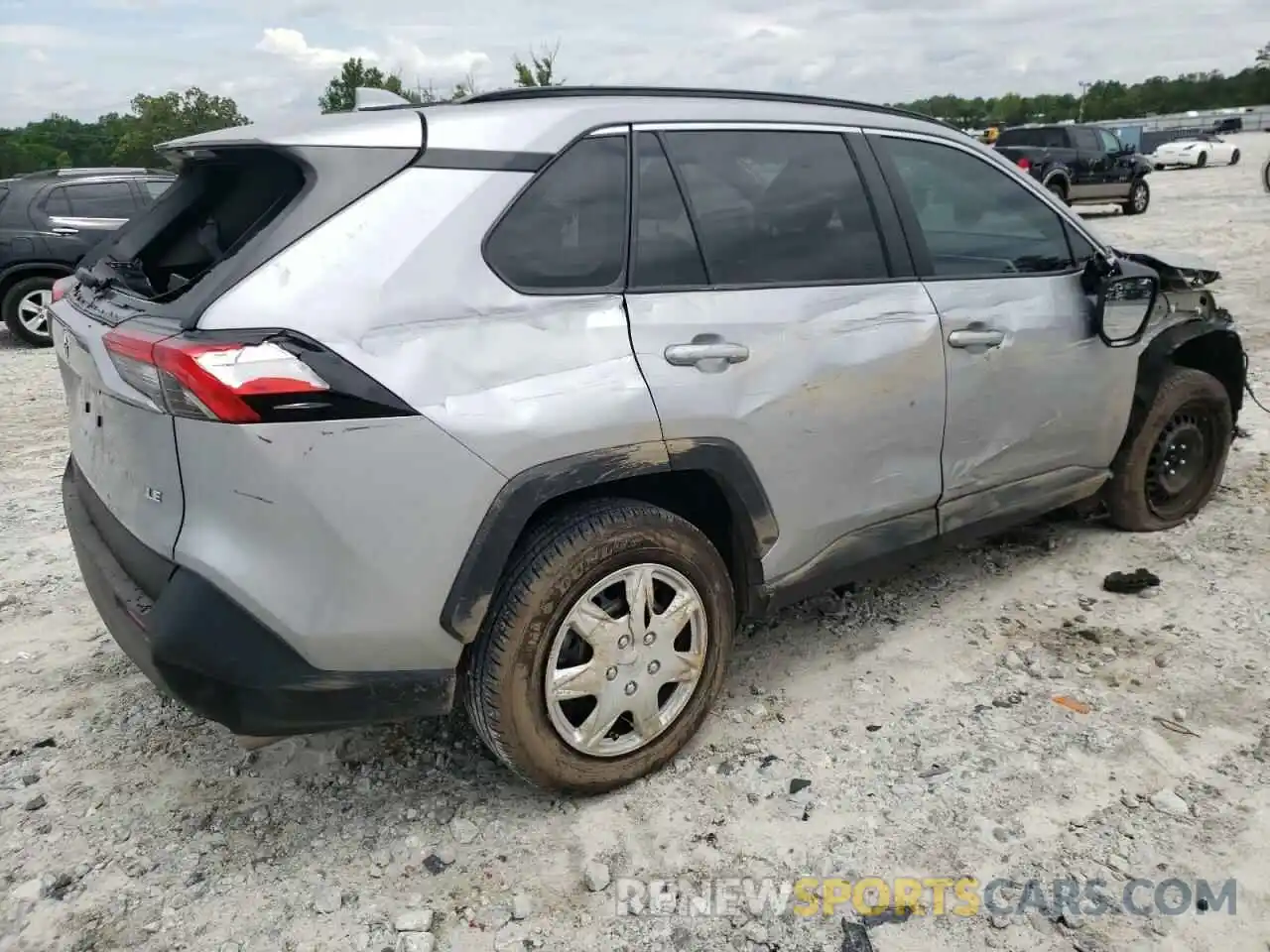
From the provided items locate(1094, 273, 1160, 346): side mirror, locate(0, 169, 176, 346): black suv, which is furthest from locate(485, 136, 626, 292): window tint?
locate(0, 169, 176, 346): black suv

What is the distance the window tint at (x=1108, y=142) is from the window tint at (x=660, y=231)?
65.1ft

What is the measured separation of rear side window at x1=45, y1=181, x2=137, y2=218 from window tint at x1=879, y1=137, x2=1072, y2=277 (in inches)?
363

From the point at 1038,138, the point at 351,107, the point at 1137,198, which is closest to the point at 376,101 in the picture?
the point at 351,107

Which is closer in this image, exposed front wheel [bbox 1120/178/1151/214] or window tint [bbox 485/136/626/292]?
window tint [bbox 485/136/626/292]

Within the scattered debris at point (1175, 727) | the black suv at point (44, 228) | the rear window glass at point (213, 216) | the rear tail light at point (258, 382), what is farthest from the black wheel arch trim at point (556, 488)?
the black suv at point (44, 228)

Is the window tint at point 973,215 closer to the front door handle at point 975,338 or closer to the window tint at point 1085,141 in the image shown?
the front door handle at point 975,338

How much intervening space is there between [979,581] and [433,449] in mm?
2607

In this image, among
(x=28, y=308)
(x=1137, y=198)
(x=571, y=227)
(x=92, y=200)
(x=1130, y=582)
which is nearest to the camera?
(x=571, y=227)

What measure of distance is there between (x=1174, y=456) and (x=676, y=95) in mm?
2837

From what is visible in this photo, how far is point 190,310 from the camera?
6.98ft

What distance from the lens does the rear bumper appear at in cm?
214

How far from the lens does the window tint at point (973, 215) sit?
3.24 metres

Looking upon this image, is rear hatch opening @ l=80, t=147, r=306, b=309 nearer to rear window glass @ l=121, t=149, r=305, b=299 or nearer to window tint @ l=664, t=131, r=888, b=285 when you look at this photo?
rear window glass @ l=121, t=149, r=305, b=299

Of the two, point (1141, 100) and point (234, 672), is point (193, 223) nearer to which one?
point (234, 672)
